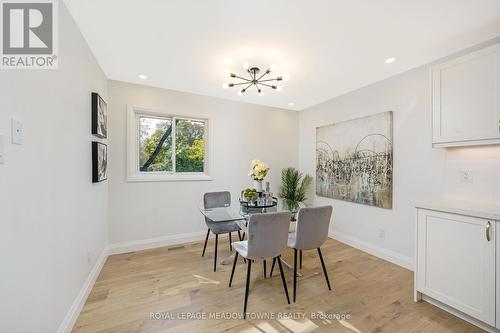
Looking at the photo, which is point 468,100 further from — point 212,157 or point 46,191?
point 46,191

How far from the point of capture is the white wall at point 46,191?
3.37 ft

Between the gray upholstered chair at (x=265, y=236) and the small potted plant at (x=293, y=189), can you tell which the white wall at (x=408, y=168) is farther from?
the gray upholstered chair at (x=265, y=236)

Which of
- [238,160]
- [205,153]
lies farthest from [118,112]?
[238,160]

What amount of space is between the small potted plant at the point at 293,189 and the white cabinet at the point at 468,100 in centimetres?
224

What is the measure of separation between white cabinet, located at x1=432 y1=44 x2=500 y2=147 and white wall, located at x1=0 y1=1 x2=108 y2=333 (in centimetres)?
327

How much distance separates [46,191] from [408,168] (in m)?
3.56

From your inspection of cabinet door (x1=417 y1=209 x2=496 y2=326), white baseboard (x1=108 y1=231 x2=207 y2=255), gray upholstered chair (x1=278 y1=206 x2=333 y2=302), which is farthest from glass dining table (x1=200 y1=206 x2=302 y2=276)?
cabinet door (x1=417 y1=209 x2=496 y2=326)

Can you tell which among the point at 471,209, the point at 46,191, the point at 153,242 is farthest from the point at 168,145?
the point at 471,209

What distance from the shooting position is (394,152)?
110 inches

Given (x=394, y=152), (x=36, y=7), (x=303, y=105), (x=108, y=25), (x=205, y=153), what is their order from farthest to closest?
1. (x=303, y=105)
2. (x=205, y=153)
3. (x=394, y=152)
4. (x=108, y=25)
5. (x=36, y=7)

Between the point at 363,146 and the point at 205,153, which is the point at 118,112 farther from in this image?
the point at 363,146

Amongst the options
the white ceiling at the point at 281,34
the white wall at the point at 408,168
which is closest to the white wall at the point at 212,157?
the white ceiling at the point at 281,34

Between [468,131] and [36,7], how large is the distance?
348cm

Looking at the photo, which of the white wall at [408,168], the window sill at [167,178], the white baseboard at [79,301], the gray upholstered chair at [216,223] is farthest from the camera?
the window sill at [167,178]
